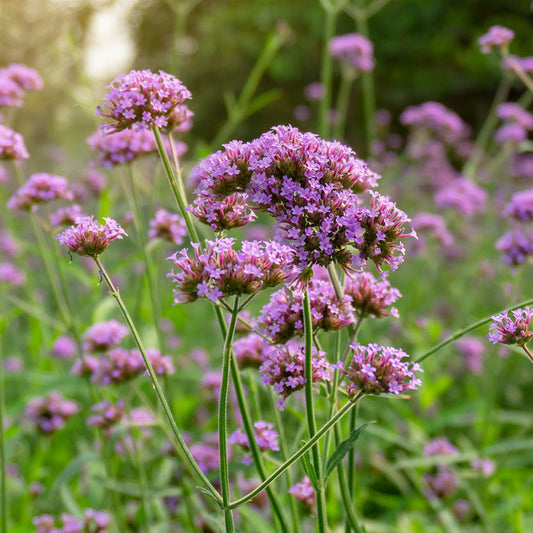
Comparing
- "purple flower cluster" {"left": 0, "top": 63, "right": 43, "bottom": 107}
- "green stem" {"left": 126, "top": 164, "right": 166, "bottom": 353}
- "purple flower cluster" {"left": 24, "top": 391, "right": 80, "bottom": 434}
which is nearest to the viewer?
"green stem" {"left": 126, "top": 164, "right": 166, "bottom": 353}

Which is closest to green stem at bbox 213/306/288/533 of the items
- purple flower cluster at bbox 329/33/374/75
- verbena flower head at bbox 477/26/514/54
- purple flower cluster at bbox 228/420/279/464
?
purple flower cluster at bbox 228/420/279/464

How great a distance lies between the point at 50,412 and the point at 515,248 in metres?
2.08

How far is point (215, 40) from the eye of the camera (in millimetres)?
13766

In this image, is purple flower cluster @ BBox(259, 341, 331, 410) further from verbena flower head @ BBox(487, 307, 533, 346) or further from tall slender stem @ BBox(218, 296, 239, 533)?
verbena flower head @ BBox(487, 307, 533, 346)

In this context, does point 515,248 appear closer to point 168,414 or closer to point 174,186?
point 174,186

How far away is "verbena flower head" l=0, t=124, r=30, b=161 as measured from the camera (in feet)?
5.72

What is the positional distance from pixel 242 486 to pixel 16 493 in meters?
1.14

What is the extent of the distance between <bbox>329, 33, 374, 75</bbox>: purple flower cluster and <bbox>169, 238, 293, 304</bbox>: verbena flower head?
2.96 meters

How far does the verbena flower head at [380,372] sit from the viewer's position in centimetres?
108

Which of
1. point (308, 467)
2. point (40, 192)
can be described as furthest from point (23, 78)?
point (308, 467)

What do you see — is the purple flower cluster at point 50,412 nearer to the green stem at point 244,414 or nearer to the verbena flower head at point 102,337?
the verbena flower head at point 102,337

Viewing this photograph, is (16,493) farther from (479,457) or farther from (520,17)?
(520,17)

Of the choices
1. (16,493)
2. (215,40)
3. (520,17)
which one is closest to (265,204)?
(16,493)

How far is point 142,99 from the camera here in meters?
1.23
